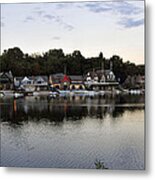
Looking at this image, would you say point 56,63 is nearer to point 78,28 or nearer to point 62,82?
point 62,82

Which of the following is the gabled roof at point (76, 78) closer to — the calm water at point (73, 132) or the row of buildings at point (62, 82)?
the row of buildings at point (62, 82)

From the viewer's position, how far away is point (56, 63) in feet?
7.30

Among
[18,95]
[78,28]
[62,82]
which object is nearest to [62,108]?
[62,82]

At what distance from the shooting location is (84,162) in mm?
2139

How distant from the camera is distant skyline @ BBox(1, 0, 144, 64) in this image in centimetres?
214

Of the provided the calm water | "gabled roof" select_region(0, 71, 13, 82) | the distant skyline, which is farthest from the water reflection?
the distant skyline

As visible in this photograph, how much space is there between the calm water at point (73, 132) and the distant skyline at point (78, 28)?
0.85 feet

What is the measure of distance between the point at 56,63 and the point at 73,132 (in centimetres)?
37

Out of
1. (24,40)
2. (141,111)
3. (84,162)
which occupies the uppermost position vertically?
(24,40)

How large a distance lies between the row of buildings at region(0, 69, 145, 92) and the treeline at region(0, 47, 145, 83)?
0.02m

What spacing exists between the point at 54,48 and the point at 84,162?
0.60 metres

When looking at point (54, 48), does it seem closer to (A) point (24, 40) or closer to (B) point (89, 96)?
(A) point (24, 40)

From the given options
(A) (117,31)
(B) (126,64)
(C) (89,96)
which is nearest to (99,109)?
(C) (89,96)

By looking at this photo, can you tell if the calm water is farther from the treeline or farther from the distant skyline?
the distant skyline
